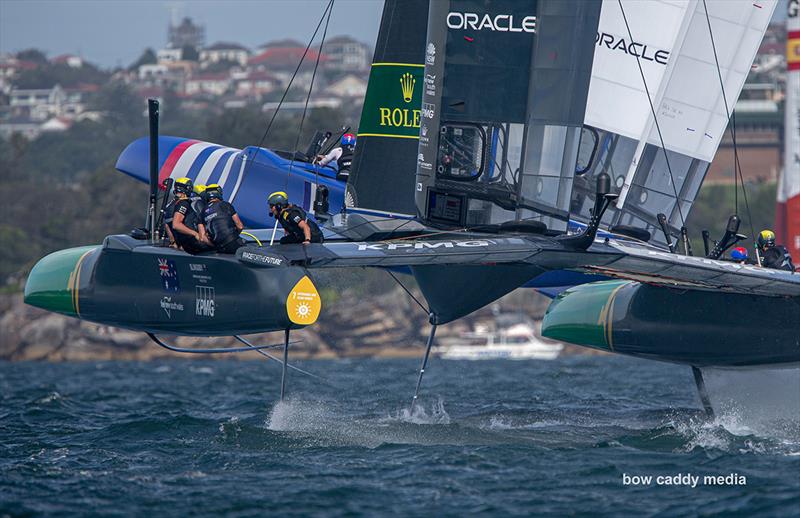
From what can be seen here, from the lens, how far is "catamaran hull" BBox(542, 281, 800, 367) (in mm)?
9617

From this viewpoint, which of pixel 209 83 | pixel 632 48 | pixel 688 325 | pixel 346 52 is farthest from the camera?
pixel 346 52

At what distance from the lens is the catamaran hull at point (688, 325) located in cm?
962

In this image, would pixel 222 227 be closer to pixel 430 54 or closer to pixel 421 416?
pixel 430 54

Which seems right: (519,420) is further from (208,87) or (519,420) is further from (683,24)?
(208,87)

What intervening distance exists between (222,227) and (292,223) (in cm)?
62

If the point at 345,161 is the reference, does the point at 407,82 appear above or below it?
above

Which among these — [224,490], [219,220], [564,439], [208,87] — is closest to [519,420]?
[564,439]

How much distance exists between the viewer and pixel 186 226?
31.3 feet

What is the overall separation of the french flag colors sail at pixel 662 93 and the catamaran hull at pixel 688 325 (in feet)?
2.72

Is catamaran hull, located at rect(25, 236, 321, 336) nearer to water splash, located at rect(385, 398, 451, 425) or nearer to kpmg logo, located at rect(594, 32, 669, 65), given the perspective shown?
water splash, located at rect(385, 398, 451, 425)

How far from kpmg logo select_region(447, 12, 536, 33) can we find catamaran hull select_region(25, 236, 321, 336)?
2.04 metres

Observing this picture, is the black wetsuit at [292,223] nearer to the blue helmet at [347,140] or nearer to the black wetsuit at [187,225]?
the black wetsuit at [187,225]

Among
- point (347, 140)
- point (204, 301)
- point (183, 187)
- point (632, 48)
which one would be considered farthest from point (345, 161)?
point (204, 301)

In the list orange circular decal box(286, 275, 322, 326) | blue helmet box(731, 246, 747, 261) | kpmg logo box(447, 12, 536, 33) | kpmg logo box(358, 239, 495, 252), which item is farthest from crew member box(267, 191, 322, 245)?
blue helmet box(731, 246, 747, 261)
